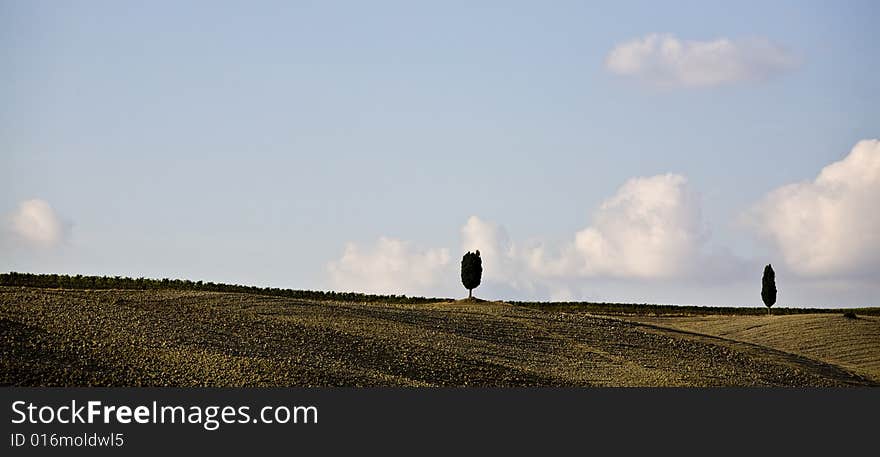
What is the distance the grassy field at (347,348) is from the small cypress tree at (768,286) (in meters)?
12.4

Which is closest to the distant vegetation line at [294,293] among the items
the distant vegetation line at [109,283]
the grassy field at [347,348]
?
the distant vegetation line at [109,283]

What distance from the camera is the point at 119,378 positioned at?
20891mm

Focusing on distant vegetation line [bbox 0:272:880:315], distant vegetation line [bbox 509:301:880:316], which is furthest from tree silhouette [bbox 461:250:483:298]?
distant vegetation line [bbox 509:301:880:316]

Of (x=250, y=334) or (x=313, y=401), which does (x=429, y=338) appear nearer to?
(x=250, y=334)

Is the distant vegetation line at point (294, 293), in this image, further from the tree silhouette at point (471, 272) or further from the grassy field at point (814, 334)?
the grassy field at point (814, 334)

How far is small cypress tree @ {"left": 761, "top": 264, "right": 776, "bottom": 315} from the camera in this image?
49281 mm

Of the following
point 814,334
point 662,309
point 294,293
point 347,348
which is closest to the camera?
point 347,348

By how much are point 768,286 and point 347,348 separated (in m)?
29.2

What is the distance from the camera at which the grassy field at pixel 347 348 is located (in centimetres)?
2183

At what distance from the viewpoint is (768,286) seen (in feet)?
162

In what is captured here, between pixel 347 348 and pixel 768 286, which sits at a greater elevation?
pixel 768 286

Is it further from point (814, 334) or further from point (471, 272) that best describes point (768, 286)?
point (471, 272)

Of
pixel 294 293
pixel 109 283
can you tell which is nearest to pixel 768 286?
pixel 294 293

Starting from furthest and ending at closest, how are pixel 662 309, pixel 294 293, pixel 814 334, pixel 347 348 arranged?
pixel 662 309 → pixel 294 293 → pixel 814 334 → pixel 347 348
